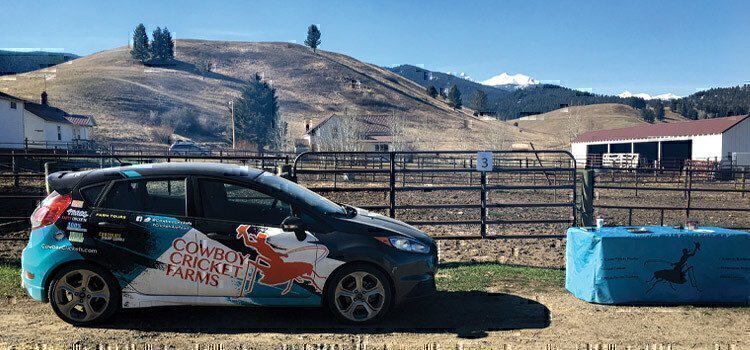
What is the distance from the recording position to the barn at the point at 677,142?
42428 millimetres

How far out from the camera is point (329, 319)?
5633 mm

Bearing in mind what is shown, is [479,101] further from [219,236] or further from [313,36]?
[219,236]

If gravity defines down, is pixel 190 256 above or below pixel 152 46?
below

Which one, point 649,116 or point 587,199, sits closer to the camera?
point 587,199

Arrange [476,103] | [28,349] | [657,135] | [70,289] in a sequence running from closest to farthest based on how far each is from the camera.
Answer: [28,349]
[70,289]
[657,135]
[476,103]

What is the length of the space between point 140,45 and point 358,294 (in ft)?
490

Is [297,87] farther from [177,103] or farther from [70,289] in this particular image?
[70,289]

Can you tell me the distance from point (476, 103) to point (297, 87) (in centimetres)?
4764

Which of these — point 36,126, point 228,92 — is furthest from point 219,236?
point 228,92

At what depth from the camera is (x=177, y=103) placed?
99.6 m

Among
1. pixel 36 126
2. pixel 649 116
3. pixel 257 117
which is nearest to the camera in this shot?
pixel 36 126

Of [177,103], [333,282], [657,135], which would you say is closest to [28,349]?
[333,282]

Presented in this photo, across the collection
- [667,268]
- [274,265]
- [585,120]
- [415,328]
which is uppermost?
[585,120]

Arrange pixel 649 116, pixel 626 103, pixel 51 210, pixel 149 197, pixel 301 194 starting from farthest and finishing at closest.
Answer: pixel 626 103 → pixel 649 116 → pixel 301 194 → pixel 149 197 → pixel 51 210
